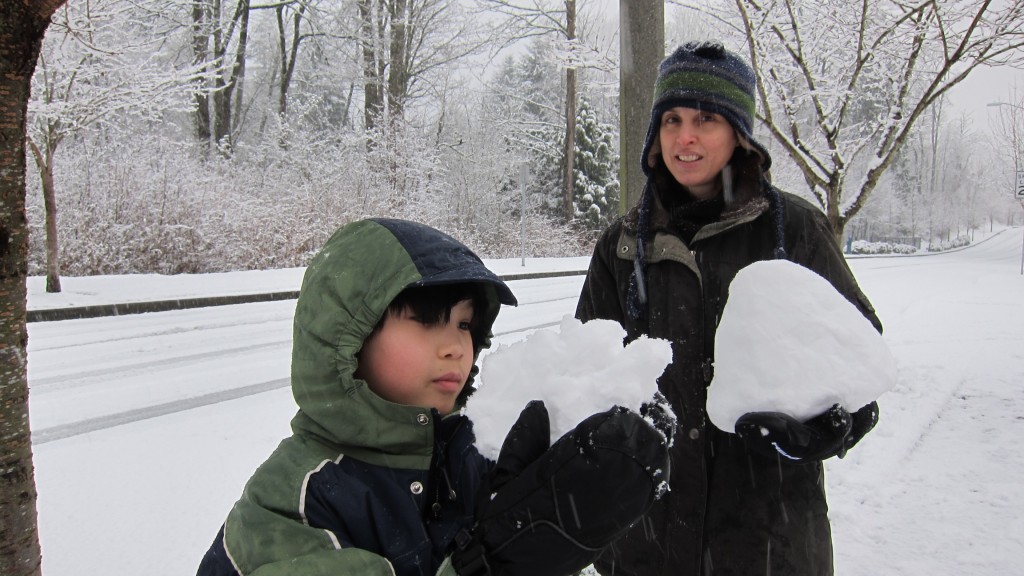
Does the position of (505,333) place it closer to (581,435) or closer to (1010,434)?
(1010,434)

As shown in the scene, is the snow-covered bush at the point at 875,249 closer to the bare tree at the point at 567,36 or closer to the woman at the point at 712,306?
the bare tree at the point at 567,36

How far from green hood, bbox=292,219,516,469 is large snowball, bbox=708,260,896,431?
683mm

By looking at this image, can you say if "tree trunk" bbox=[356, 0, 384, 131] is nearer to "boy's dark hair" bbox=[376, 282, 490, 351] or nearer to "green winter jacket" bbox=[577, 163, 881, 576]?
"green winter jacket" bbox=[577, 163, 881, 576]

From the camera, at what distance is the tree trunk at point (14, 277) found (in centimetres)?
154

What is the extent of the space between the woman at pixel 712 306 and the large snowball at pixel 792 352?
0.08 meters

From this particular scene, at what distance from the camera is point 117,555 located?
111 inches

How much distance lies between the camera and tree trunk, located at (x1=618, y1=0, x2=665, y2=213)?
3693 millimetres

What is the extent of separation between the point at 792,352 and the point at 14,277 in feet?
6.22

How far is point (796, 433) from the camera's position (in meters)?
1.40

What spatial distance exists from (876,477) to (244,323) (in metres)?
7.90

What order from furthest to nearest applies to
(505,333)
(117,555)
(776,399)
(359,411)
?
(505,333)
(117,555)
(776,399)
(359,411)

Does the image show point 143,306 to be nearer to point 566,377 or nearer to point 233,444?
point 233,444

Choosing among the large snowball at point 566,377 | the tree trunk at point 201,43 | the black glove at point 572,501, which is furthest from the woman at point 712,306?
the tree trunk at point 201,43

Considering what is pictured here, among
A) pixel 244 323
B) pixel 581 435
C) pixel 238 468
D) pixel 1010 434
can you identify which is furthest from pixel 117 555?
pixel 244 323
